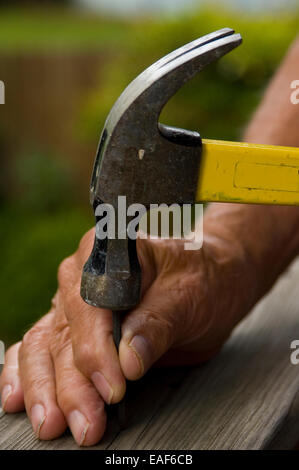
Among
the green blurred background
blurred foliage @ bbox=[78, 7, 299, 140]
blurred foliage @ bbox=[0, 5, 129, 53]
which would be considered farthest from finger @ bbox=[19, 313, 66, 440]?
blurred foliage @ bbox=[0, 5, 129, 53]

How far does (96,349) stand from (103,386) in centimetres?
6

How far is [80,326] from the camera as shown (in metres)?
1.02

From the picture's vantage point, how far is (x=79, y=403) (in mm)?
990

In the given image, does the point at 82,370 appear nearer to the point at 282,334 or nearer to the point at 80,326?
the point at 80,326

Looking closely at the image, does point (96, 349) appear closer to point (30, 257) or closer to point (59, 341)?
point (59, 341)

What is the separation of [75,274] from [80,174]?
19.2 ft

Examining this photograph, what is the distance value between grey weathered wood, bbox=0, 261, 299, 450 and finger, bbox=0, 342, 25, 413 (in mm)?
18

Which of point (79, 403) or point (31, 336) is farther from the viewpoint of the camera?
point (31, 336)

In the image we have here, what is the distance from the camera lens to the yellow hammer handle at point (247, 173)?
0.92 metres

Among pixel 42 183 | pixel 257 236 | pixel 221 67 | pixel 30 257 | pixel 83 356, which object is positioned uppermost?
pixel 221 67

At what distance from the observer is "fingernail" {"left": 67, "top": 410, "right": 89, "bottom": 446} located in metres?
0.96

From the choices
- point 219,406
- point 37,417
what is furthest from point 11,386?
point 219,406

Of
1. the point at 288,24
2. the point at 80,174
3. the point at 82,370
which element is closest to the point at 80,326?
the point at 82,370
